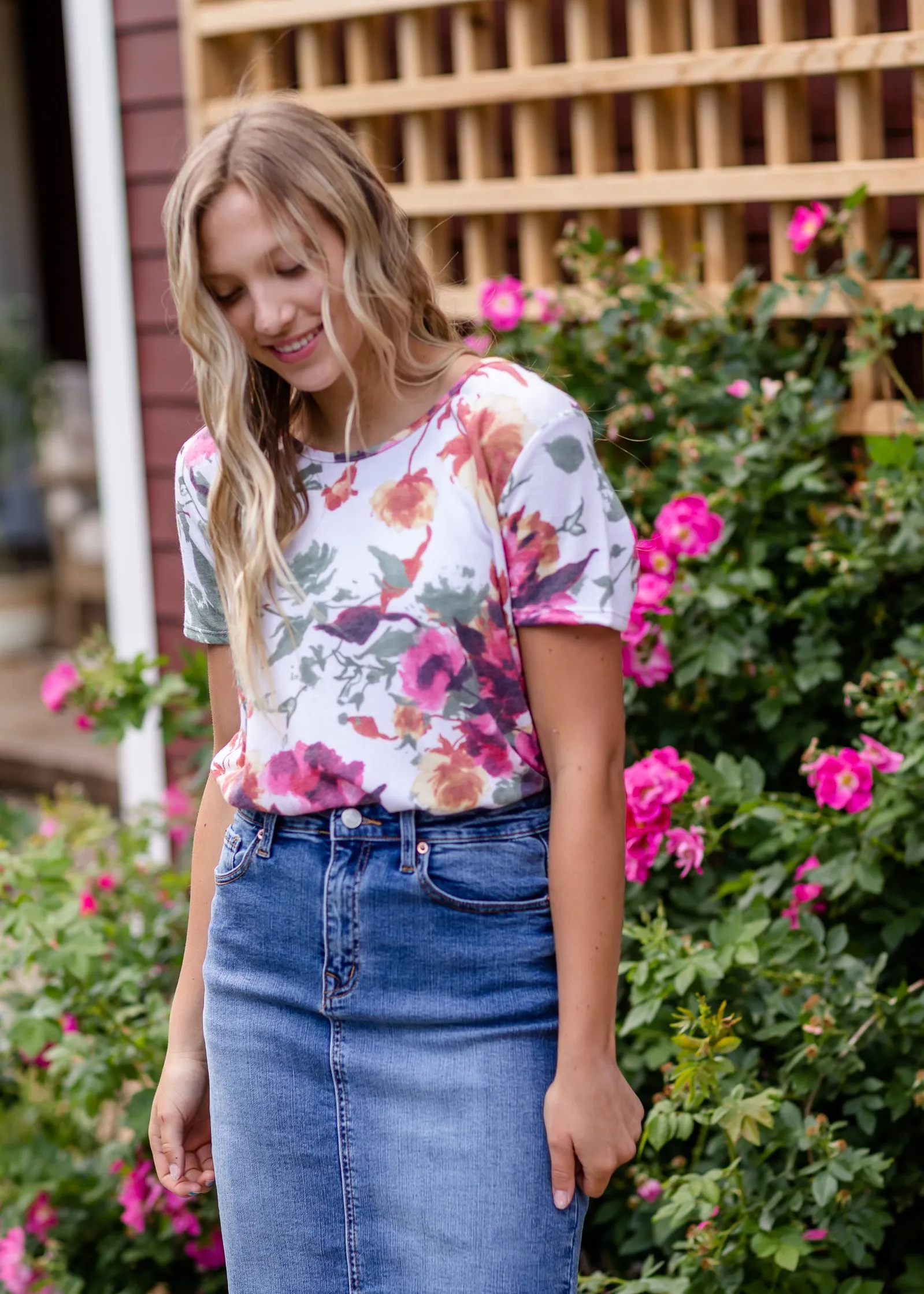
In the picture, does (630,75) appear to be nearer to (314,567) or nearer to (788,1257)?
(314,567)

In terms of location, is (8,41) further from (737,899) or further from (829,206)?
(737,899)

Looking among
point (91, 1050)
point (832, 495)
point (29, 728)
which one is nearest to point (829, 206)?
point (832, 495)

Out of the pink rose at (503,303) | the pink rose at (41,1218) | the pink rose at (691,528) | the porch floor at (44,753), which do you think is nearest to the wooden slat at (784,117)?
the pink rose at (503,303)

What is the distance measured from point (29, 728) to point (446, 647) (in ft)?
15.0

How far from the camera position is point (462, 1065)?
49.8 inches

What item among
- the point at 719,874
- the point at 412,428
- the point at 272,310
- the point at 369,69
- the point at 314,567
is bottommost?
the point at 719,874

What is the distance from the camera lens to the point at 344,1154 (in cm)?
131

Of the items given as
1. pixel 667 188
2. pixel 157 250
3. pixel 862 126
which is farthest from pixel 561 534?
pixel 157 250

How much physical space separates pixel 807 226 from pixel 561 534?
A: 1.43 meters

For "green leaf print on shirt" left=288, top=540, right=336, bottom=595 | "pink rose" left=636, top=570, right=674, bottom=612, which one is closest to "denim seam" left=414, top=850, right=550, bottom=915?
"green leaf print on shirt" left=288, top=540, right=336, bottom=595

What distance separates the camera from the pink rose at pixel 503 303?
8.86ft

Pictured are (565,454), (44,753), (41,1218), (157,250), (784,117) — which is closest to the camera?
(565,454)

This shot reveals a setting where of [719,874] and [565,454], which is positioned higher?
[565,454]

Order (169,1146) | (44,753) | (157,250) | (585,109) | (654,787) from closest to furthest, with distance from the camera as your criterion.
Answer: (169,1146), (654,787), (585,109), (157,250), (44,753)
